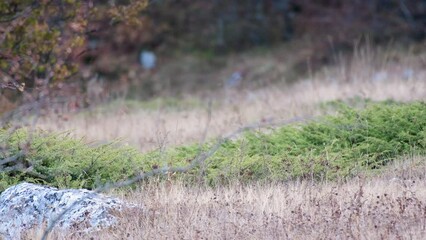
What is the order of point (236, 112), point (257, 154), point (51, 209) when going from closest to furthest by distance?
point (51, 209), point (257, 154), point (236, 112)

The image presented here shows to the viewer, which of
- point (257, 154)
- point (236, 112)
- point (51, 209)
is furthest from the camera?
point (236, 112)

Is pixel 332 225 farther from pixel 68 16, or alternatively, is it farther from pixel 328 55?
pixel 328 55

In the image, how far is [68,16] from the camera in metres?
12.6

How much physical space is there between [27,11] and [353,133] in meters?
5.02

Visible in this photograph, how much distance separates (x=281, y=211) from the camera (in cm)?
699

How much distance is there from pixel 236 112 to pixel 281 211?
22.5ft

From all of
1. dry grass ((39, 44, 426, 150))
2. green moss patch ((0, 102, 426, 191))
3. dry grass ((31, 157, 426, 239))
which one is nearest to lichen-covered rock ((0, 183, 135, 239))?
dry grass ((31, 157, 426, 239))

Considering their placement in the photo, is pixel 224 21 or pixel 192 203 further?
pixel 224 21

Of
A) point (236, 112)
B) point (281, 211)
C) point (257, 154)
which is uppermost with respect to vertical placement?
point (281, 211)

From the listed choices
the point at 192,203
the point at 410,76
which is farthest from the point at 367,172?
the point at 410,76

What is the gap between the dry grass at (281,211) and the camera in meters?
6.36

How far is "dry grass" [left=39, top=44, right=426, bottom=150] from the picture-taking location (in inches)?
464

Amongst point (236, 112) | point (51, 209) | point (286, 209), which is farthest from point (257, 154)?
point (236, 112)

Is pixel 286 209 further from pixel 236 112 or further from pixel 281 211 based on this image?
pixel 236 112
